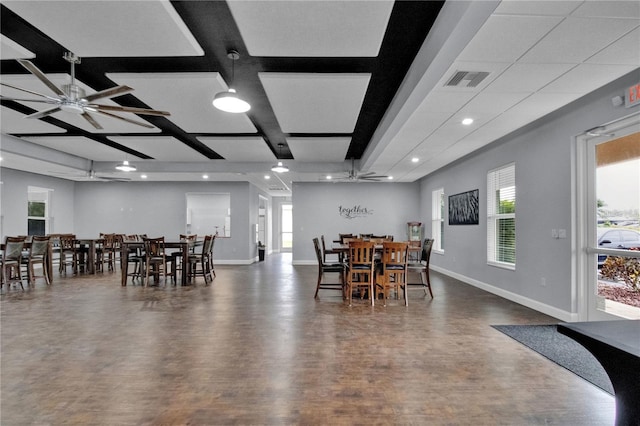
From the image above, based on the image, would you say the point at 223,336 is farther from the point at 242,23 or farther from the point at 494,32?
the point at 494,32

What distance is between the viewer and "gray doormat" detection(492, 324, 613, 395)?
8.23ft

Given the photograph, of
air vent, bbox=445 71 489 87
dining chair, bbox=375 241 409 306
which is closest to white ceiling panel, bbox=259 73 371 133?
air vent, bbox=445 71 489 87

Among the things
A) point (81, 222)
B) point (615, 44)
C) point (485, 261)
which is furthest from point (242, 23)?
point (81, 222)

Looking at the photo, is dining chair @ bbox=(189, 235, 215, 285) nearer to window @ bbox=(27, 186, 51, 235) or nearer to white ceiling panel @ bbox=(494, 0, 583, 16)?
window @ bbox=(27, 186, 51, 235)

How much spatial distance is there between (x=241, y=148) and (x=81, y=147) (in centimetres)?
345

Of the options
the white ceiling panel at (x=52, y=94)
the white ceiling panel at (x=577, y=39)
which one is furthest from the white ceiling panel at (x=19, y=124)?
the white ceiling panel at (x=577, y=39)

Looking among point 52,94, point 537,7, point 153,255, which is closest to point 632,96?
point 537,7

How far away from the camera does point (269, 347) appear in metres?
3.11

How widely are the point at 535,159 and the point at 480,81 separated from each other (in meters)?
2.26

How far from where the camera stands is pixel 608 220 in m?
3.57

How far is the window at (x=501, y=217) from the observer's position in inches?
209

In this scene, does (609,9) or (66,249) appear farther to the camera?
(66,249)

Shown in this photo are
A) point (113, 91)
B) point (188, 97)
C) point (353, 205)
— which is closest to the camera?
point (113, 91)

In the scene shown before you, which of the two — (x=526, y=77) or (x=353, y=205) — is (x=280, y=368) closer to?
(x=526, y=77)
